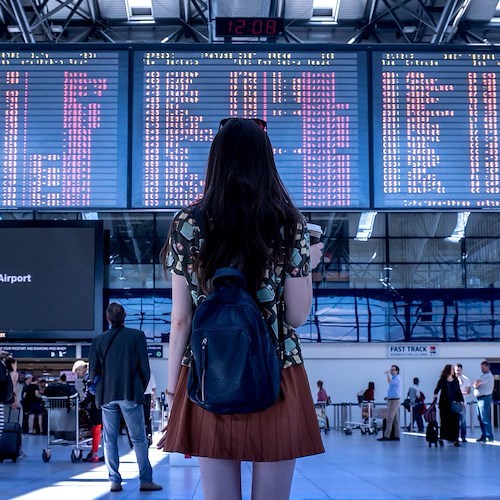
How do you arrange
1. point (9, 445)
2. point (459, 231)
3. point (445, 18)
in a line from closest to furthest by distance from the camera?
point (9, 445) → point (445, 18) → point (459, 231)

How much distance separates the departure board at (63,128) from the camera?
9758mm

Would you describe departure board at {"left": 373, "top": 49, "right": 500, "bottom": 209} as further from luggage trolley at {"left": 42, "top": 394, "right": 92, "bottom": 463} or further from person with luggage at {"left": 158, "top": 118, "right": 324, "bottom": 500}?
person with luggage at {"left": 158, "top": 118, "right": 324, "bottom": 500}

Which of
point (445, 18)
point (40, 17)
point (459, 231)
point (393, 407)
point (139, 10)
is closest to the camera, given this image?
point (393, 407)

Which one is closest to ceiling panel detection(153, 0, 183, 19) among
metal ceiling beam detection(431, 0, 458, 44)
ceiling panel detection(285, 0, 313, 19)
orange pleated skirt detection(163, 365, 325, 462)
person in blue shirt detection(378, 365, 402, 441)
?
ceiling panel detection(285, 0, 313, 19)

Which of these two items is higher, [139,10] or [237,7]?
[139,10]

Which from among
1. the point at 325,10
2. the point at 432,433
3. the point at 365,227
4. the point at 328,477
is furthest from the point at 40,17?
the point at 328,477

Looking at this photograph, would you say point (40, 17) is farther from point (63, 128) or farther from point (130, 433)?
point (130, 433)

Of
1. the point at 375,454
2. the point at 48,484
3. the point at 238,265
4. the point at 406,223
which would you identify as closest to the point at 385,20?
the point at 406,223

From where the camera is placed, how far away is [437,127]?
9.97m

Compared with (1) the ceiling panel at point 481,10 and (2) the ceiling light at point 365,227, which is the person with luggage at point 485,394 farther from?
(2) the ceiling light at point 365,227

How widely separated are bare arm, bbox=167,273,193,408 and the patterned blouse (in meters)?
0.02

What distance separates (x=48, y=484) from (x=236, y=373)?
6694mm

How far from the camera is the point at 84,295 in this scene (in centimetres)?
1129

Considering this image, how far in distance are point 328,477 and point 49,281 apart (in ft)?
14.8
